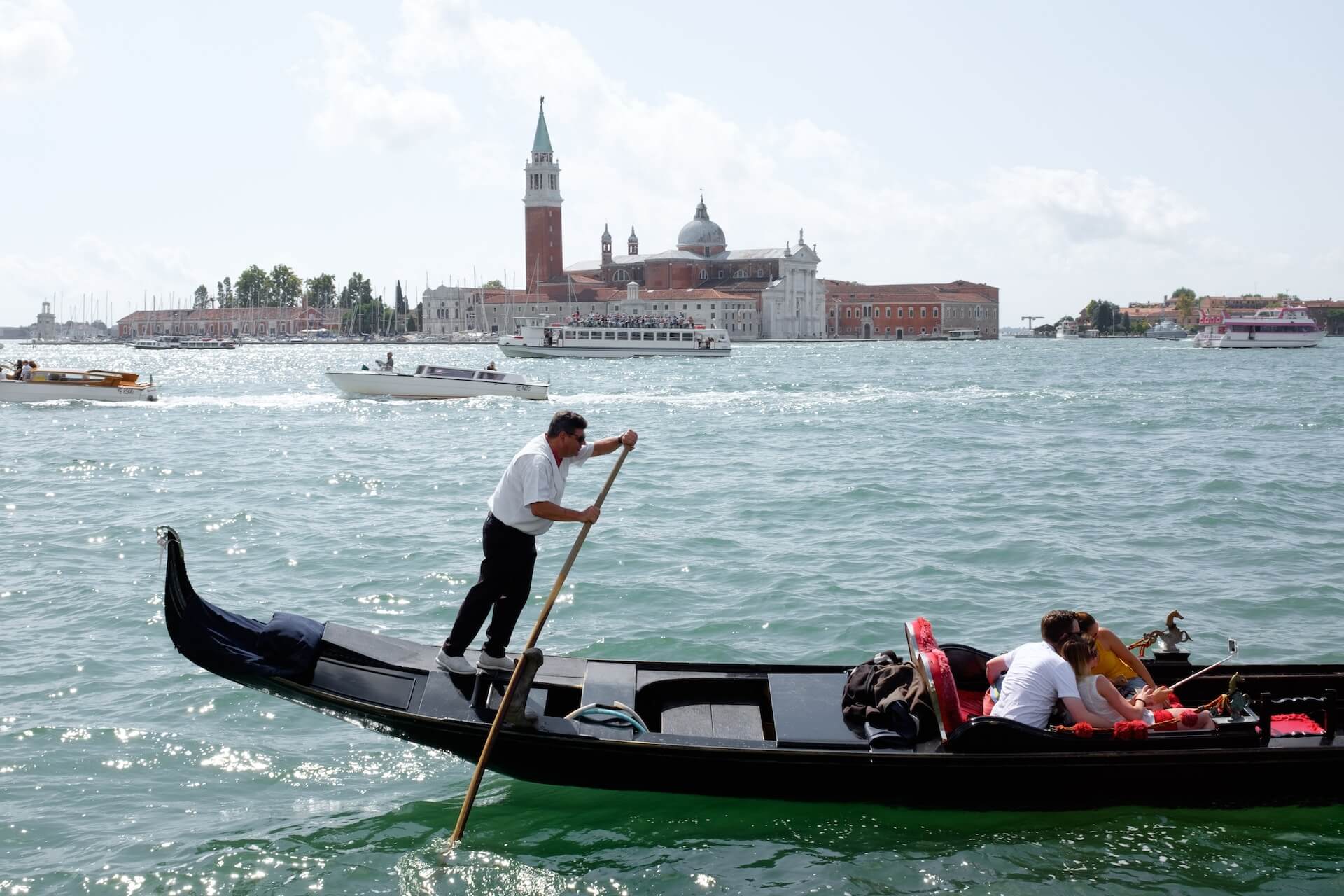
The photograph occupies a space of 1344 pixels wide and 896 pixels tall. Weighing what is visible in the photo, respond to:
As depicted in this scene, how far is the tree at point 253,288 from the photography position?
417ft

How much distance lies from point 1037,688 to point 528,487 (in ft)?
7.32

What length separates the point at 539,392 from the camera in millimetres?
34406

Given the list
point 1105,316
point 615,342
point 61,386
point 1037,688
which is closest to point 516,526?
point 1037,688

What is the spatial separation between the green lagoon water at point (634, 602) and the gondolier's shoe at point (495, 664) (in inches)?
27.0

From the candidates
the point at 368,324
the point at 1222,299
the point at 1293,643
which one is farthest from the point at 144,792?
the point at 1222,299

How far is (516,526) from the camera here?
17.1 ft

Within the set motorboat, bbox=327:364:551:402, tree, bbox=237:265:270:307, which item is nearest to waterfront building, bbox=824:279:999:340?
tree, bbox=237:265:270:307

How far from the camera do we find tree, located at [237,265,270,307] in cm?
12712

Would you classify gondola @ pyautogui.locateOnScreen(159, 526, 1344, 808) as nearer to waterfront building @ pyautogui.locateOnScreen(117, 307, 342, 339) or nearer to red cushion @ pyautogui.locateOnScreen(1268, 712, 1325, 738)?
red cushion @ pyautogui.locateOnScreen(1268, 712, 1325, 738)

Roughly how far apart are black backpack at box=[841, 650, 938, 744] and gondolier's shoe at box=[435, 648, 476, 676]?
5.43 feet

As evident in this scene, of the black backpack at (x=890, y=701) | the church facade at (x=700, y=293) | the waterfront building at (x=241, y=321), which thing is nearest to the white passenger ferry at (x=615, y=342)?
the church facade at (x=700, y=293)

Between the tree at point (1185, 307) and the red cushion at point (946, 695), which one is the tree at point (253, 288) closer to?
the tree at point (1185, 307)

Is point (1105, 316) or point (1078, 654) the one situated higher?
point (1105, 316)

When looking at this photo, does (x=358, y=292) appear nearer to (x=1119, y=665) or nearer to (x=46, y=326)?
(x=46, y=326)
